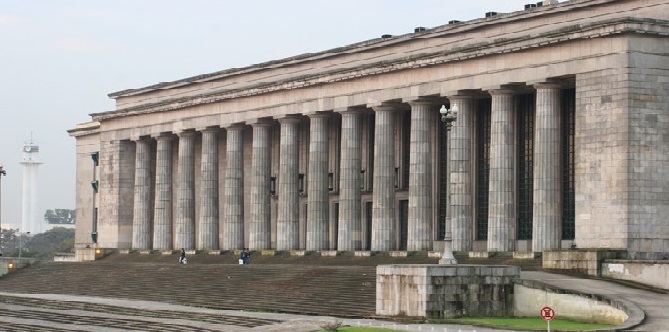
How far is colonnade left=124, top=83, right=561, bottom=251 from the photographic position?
79.5 meters

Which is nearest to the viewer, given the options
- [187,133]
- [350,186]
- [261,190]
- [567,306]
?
[567,306]

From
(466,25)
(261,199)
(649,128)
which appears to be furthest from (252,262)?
(649,128)

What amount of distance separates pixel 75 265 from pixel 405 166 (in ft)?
86.4

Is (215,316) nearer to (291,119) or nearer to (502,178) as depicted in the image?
(502,178)

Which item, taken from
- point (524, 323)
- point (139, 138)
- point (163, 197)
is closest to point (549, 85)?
point (524, 323)

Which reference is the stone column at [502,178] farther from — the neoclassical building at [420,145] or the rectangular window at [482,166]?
the rectangular window at [482,166]

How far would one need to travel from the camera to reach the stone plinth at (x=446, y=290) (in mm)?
59219

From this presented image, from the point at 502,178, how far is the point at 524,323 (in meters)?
25.5

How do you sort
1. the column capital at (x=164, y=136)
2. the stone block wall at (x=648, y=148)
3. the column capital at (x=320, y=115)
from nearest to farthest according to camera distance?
the stone block wall at (x=648, y=148), the column capital at (x=320, y=115), the column capital at (x=164, y=136)

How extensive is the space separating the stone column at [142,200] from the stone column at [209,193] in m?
8.30

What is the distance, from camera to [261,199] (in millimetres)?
102938

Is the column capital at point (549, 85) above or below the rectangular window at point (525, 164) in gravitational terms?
above

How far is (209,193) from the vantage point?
107 m

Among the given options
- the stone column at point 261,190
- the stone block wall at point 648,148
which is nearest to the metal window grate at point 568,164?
the stone block wall at point 648,148
